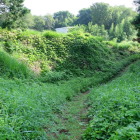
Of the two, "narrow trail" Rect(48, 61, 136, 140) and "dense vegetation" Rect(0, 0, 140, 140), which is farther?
"narrow trail" Rect(48, 61, 136, 140)

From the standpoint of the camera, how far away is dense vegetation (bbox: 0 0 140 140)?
299 centimetres

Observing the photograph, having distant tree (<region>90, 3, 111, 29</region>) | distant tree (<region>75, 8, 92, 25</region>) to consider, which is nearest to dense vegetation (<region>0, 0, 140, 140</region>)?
distant tree (<region>90, 3, 111, 29</region>)

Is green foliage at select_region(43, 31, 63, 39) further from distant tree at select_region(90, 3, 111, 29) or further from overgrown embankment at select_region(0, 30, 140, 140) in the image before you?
distant tree at select_region(90, 3, 111, 29)

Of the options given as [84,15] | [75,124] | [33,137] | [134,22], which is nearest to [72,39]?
[134,22]

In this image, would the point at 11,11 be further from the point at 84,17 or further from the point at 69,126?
the point at 84,17

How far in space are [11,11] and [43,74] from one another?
14.6 feet

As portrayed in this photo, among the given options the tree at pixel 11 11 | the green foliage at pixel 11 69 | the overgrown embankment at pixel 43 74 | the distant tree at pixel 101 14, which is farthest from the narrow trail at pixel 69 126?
the distant tree at pixel 101 14

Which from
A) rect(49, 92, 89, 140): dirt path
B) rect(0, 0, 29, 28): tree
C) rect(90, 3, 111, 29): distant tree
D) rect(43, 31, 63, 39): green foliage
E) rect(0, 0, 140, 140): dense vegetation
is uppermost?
rect(90, 3, 111, 29): distant tree

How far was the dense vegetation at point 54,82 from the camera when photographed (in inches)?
118

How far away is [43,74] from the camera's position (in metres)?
9.81

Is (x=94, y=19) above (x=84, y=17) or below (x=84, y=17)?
below

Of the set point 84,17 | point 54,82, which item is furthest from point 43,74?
point 84,17

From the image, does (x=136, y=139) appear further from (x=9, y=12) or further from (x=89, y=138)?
(x=9, y=12)

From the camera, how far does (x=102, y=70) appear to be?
Answer: 1298 cm
